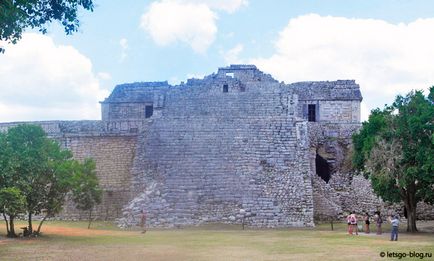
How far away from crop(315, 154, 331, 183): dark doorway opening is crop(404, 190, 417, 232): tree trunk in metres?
8.73

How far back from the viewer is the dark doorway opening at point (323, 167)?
34.5m

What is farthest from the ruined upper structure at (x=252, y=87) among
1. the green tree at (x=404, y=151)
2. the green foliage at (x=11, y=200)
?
the green foliage at (x=11, y=200)

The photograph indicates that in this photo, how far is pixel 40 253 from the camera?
57.7 ft

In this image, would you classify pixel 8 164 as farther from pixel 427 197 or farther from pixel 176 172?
pixel 427 197

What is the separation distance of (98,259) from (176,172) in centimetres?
1241

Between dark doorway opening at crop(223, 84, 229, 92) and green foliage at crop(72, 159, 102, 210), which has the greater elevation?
dark doorway opening at crop(223, 84, 229, 92)

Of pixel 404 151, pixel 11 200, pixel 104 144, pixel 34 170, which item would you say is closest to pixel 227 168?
pixel 404 151

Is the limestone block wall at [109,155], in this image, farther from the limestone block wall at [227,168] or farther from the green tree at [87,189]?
the green tree at [87,189]

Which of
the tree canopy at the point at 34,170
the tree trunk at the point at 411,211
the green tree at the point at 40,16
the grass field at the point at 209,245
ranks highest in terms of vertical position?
the green tree at the point at 40,16

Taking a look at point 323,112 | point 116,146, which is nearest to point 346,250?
point 116,146

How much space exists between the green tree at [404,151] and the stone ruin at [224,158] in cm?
336

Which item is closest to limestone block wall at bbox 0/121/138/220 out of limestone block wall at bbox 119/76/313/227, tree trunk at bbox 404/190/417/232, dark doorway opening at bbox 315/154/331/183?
limestone block wall at bbox 119/76/313/227

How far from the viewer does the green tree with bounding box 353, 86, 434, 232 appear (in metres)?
24.0

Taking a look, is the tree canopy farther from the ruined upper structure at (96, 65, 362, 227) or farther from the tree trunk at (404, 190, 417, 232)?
→ the tree trunk at (404, 190, 417, 232)
